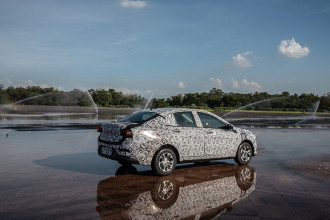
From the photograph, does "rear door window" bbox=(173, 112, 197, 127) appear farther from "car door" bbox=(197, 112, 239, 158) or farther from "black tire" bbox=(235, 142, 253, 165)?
"black tire" bbox=(235, 142, 253, 165)

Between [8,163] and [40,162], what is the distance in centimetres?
80

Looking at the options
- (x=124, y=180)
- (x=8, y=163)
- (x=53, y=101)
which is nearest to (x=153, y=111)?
(x=124, y=180)

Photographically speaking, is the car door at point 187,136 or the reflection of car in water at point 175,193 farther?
the car door at point 187,136

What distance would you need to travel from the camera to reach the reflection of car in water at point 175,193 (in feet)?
16.1

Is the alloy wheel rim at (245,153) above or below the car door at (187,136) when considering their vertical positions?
below

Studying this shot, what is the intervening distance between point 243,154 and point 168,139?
269cm

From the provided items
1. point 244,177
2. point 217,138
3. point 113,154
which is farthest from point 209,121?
point 113,154

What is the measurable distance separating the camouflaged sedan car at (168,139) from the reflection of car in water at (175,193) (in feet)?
1.34

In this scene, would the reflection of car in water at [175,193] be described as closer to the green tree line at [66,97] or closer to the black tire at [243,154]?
the black tire at [243,154]

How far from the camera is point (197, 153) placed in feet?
25.7

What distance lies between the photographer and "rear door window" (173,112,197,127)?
782 cm

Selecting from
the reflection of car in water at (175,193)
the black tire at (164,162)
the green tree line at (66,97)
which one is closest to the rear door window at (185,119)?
the black tire at (164,162)

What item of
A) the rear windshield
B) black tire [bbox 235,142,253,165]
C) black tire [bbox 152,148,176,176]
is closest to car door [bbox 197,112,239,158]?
black tire [bbox 235,142,253,165]

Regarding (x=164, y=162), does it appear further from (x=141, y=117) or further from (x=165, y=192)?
(x=165, y=192)
